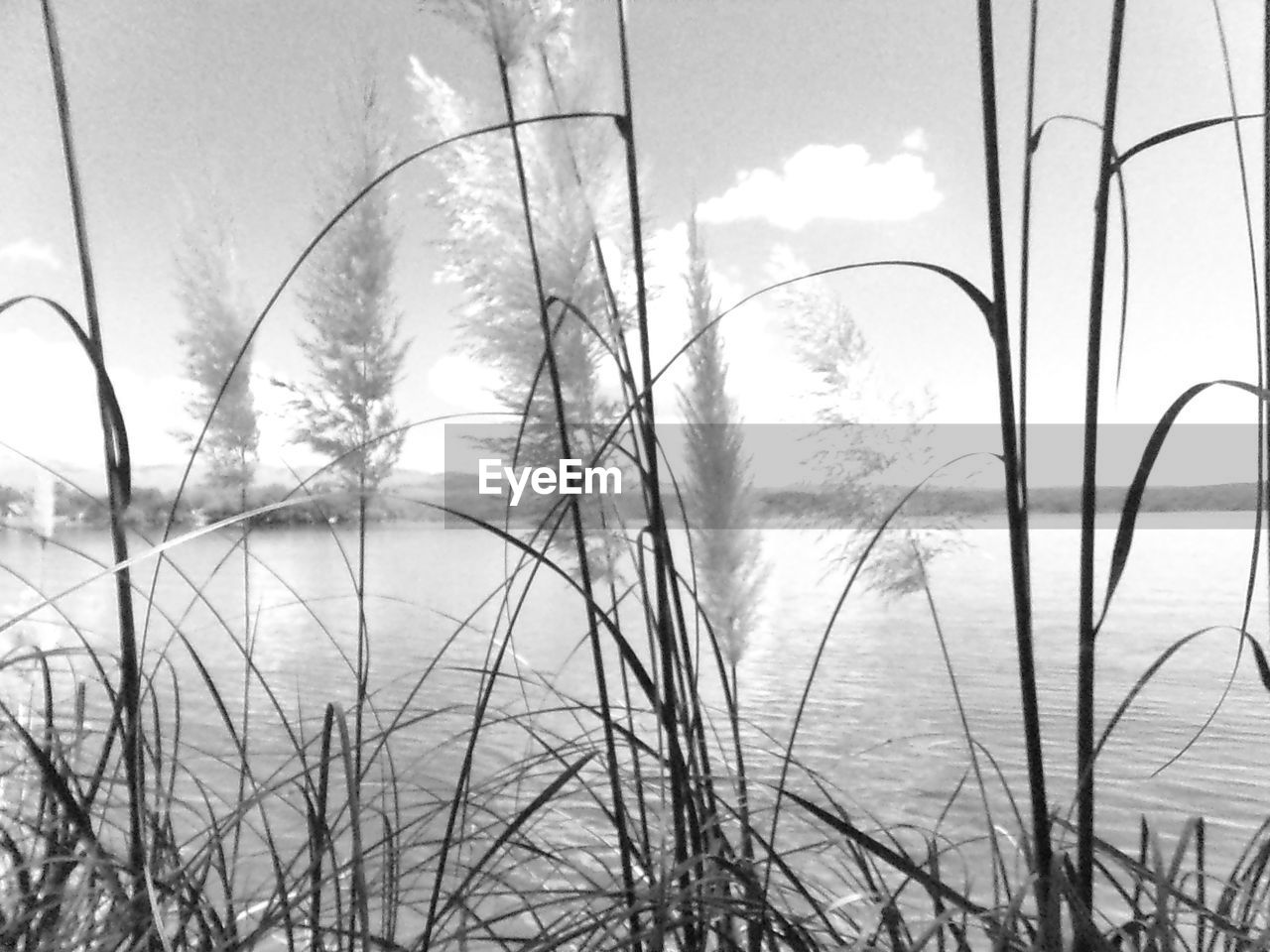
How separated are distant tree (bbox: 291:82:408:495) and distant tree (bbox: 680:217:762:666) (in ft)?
1.08

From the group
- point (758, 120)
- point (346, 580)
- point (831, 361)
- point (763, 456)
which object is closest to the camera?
point (831, 361)

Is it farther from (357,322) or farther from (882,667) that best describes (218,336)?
(882,667)

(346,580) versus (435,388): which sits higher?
(435,388)

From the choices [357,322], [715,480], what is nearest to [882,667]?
[715,480]

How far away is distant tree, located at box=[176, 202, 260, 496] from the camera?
1.12 m

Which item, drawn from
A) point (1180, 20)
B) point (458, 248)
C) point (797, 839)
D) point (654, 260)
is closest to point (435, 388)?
point (458, 248)

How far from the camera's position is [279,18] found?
1405 millimetres

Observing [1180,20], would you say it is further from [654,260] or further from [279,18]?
[279,18]

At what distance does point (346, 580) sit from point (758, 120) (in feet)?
3.50

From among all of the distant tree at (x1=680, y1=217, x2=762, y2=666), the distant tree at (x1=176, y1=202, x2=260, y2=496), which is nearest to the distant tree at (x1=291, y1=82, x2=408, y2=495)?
the distant tree at (x1=176, y1=202, x2=260, y2=496)

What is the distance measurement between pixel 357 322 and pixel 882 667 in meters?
0.85

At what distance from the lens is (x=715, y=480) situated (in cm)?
102

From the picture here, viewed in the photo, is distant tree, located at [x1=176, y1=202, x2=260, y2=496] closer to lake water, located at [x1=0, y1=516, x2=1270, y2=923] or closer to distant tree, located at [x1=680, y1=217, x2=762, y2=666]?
lake water, located at [x1=0, y1=516, x2=1270, y2=923]

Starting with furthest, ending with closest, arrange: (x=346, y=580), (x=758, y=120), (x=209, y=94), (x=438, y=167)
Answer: (x=346, y=580), (x=209, y=94), (x=758, y=120), (x=438, y=167)
